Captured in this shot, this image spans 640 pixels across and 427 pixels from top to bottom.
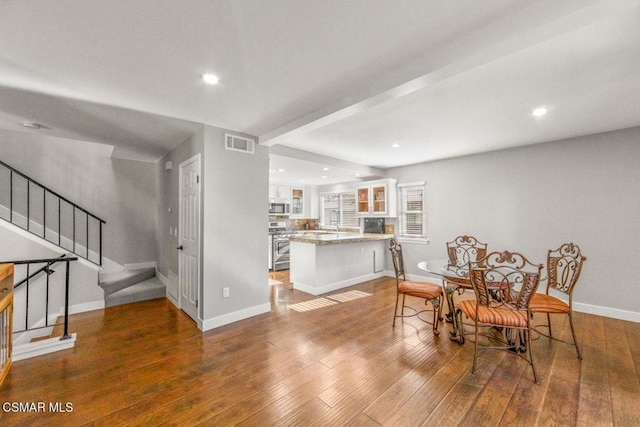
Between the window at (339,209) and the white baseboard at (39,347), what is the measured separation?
238 inches

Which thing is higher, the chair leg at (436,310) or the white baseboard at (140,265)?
the white baseboard at (140,265)

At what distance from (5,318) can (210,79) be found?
266 cm

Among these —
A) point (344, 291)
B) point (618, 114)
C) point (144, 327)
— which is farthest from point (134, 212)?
point (618, 114)

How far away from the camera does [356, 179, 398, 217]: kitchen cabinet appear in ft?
19.1

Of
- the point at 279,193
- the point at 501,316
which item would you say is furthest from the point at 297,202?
the point at 501,316

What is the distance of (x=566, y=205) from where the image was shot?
12.8 feet

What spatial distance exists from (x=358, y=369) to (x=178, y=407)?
1.43m

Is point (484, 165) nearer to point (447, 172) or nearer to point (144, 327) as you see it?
point (447, 172)

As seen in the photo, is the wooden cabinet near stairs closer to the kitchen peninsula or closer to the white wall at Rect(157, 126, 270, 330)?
the white wall at Rect(157, 126, 270, 330)

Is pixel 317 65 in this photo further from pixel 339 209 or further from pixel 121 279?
pixel 339 209

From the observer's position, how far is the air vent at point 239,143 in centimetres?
344

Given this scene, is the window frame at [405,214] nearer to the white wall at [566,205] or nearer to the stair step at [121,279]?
the white wall at [566,205]

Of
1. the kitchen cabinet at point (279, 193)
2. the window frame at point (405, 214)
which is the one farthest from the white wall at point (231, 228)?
the kitchen cabinet at point (279, 193)

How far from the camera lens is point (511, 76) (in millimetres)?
2189
